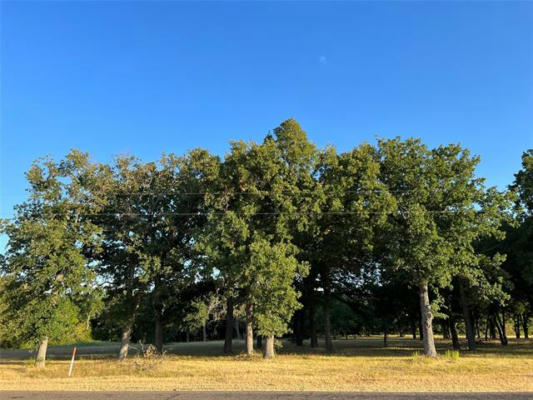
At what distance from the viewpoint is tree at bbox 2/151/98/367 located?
23484 mm

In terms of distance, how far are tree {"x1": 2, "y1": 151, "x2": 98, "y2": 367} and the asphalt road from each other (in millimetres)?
13370

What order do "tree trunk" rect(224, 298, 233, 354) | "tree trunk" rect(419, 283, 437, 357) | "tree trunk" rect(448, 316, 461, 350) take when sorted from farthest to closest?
"tree trunk" rect(448, 316, 461, 350) < "tree trunk" rect(224, 298, 233, 354) < "tree trunk" rect(419, 283, 437, 357)

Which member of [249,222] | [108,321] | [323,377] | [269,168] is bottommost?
[323,377]

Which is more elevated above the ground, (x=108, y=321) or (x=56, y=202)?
(x=56, y=202)

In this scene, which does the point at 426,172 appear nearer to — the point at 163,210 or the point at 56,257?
the point at 163,210

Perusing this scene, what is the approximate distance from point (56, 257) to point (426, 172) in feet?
75.6

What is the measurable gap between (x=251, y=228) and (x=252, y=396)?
14.9 metres

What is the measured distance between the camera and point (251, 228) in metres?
24.9

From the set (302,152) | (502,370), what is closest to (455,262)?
(502,370)

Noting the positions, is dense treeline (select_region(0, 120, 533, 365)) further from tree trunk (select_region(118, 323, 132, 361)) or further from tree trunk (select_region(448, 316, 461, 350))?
tree trunk (select_region(448, 316, 461, 350))

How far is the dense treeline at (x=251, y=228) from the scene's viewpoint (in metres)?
23.7

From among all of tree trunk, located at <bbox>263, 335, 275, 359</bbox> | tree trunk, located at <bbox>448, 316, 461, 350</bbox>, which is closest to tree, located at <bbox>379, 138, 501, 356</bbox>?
tree trunk, located at <bbox>263, 335, 275, 359</bbox>

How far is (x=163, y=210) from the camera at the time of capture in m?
28.4

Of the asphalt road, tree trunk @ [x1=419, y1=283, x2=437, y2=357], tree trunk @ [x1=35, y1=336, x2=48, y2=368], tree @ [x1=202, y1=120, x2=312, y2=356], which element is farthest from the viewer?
tree trunk @ [x1=419, y1=283, x2=437, y2=357]
